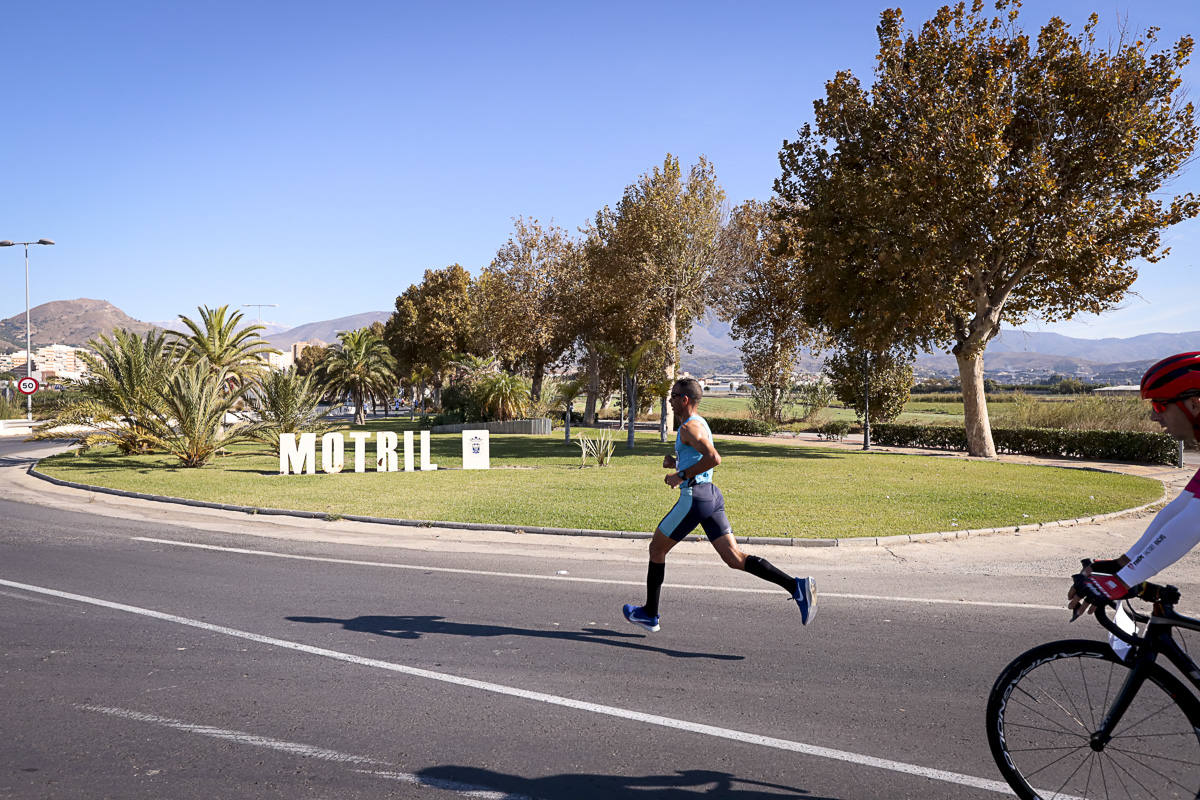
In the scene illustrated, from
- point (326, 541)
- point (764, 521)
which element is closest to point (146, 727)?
point (326, 541)

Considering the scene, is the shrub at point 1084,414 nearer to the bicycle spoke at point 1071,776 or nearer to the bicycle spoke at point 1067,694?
the bicycle spoke at point 1071,776

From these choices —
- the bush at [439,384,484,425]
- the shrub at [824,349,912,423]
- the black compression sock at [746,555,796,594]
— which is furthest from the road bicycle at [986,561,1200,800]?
the bush at [439,384,484,425]

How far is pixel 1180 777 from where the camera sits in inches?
133

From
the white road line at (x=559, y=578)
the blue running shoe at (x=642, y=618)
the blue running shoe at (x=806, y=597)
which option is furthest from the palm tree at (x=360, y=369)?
the blue running shoe at (x=806, y=597)

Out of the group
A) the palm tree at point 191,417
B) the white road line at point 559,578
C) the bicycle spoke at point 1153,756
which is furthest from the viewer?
the palm tree at point 191,417

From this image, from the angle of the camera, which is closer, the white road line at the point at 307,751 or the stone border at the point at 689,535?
the white road line at the point at 307,751

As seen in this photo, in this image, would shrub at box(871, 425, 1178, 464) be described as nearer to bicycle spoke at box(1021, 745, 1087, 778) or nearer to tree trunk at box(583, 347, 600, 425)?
tree trunk at box(583, 347, 600, 425)

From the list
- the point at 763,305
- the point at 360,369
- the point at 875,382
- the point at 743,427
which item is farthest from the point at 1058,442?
the point at 360,369

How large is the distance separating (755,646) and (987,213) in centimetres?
1891

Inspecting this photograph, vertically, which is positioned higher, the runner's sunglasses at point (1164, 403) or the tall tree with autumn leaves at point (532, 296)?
the tall tree with autumn leaves at point (532, 296)

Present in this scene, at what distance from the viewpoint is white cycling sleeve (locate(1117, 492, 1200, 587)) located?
2.88 metres

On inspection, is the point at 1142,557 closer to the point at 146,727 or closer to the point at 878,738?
the point at 878,738

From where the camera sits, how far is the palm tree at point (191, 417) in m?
19.6

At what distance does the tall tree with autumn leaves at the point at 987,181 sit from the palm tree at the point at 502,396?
16820 mm
